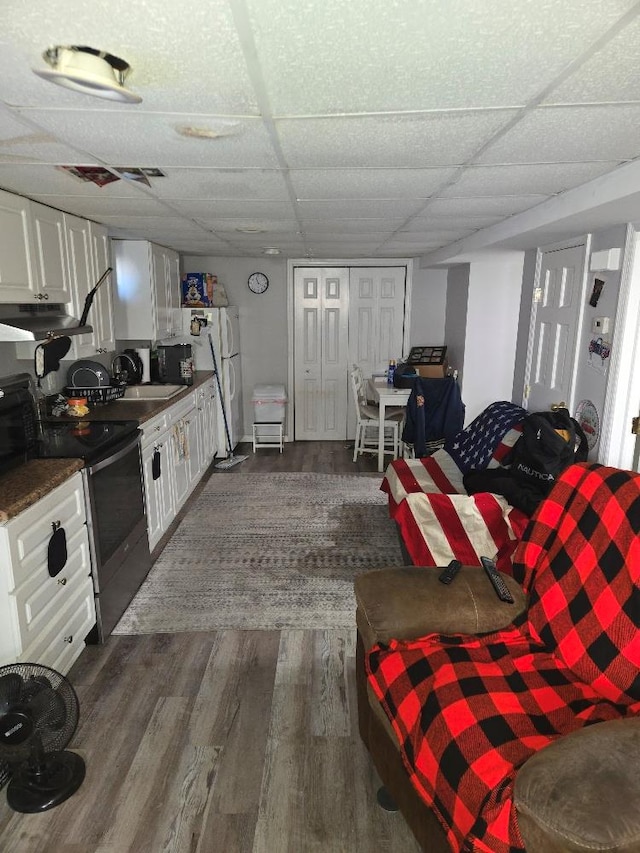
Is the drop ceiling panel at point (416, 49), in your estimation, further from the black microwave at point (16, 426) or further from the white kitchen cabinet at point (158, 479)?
the white kitchen cabinet at point (158, 479)

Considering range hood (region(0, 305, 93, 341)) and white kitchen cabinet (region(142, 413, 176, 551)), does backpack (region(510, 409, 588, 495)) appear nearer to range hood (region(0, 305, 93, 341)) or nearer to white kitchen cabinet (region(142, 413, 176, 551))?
white kitchen cabinet (region(142, 413, 176, 551))

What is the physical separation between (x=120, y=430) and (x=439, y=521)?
1.78 metres

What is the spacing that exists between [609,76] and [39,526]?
2.31 m

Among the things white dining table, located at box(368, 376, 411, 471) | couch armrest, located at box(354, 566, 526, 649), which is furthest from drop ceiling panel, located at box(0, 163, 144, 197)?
white dining table, located at box(368, 376, 411, 471)

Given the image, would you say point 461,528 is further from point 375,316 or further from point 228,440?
point 375,316

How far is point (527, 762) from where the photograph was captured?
1147 mm

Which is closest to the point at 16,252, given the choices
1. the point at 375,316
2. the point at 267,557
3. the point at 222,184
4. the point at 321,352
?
the point at 222,184

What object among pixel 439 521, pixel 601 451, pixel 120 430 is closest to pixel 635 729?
pixel 439 521

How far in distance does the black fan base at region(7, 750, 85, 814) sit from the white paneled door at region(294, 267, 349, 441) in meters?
4.68

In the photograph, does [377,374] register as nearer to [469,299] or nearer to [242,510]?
[469,299]

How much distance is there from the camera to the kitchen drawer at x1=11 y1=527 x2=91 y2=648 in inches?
78.8

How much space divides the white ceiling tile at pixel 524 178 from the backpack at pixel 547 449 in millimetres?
1137

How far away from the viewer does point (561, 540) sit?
5.95 ft

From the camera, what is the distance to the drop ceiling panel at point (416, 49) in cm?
99
